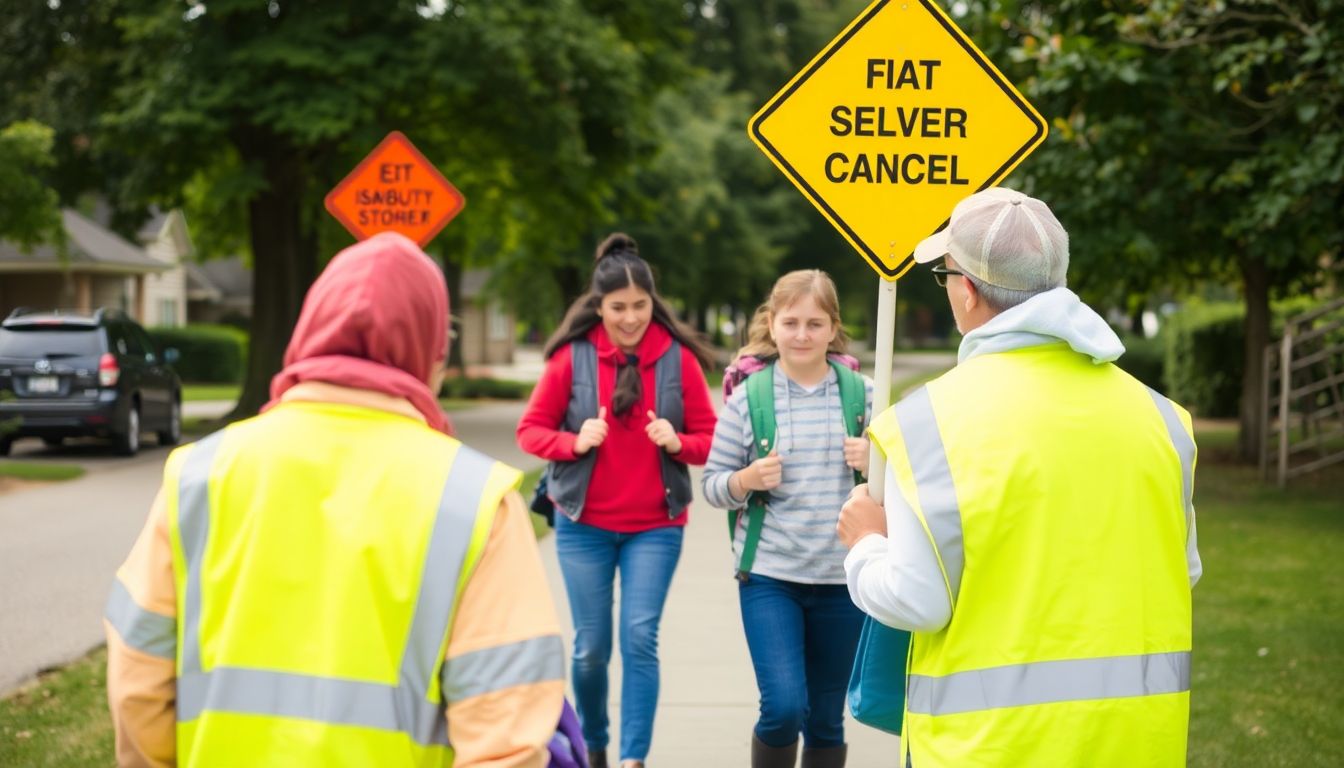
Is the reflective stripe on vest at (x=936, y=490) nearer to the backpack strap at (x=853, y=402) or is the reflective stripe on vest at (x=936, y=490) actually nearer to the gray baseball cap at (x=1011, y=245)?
the gray baseball cap at (x=1011, y=245)

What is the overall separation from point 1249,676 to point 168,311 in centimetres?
4886

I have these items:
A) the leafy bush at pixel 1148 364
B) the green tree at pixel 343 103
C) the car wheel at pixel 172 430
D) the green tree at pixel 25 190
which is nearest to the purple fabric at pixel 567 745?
the green tree at pixel 25 190

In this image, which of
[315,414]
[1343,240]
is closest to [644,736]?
[315,414]

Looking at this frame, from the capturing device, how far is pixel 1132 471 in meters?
2.69

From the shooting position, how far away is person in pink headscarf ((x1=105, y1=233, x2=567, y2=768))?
7.43 ft

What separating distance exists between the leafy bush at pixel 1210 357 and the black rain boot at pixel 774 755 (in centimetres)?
2229

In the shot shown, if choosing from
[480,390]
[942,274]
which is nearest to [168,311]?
[480,390]

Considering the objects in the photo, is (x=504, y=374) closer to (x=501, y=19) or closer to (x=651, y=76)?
(x=651, y=76)

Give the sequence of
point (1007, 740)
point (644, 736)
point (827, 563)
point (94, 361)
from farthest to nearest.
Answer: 1. point (94, 361)
2. point (644, 736)
3. point (827, 563)
4. point (1007, 740)

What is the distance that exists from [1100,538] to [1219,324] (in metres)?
24.1

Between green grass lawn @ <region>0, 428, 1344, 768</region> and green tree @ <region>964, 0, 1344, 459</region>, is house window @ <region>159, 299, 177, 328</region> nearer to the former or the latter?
green tree @ <region>964, 0, 1344, 459</region>

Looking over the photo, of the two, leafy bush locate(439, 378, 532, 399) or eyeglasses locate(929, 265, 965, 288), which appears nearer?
eyeglasses locate(929, 265, 965, 288)

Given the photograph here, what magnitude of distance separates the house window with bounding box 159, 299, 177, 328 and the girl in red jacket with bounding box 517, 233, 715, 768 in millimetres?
48327

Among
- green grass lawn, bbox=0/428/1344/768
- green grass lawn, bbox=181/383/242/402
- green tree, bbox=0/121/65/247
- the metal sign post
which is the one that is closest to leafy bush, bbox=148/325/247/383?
green grass lawn, bbox=181/383/242/402
